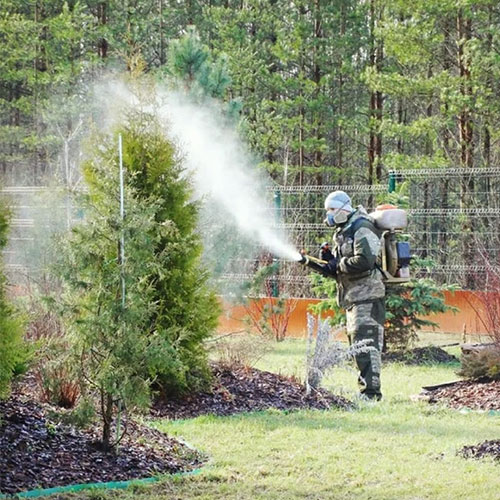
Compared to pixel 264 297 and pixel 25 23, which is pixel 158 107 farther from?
pixel 25 23

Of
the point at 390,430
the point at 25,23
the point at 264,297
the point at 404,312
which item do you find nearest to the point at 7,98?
the point at 25,23

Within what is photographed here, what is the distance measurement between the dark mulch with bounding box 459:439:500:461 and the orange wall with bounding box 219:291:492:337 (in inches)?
307

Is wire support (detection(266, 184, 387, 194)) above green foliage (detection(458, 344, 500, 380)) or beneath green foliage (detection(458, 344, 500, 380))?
above

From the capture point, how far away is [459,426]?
28.3 ft

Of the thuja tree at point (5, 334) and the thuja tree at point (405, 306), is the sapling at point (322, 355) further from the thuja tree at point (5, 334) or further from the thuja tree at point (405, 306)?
the thuja tree at point (5, 334)

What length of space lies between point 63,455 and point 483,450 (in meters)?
3.11

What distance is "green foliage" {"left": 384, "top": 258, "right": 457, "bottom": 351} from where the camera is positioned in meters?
14.0

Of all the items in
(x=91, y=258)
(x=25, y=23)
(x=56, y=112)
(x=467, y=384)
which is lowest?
(x=467, y=384)

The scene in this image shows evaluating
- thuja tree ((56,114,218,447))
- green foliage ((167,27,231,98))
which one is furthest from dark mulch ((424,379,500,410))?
green foliage ((167,27,231,98))

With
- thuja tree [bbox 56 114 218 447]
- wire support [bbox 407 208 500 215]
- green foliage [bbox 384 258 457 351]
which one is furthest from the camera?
wire support [bbox 407 208 500 215]

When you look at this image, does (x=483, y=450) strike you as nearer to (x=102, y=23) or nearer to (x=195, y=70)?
(x=195, y=70)

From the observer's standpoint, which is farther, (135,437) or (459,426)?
(459,426)

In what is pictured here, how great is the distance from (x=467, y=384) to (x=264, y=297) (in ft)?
22.4

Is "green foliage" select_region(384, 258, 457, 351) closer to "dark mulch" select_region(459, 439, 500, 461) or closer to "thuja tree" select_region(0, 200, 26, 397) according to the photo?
"dark mulch" select_region(459, 439, 500, 461)
